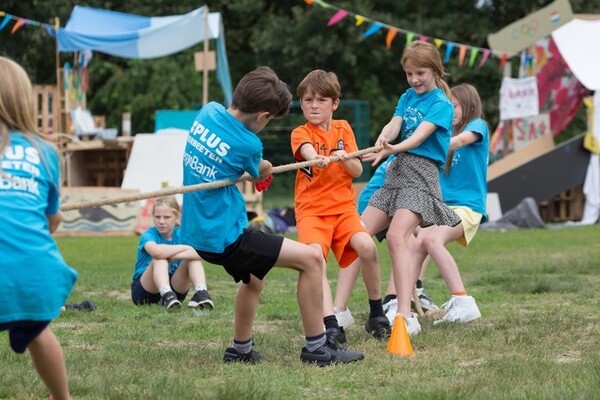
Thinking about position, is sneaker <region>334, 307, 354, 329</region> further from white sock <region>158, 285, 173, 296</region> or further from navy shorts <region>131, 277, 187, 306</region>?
navy shorts <region>131, 277, 187, 306</region>

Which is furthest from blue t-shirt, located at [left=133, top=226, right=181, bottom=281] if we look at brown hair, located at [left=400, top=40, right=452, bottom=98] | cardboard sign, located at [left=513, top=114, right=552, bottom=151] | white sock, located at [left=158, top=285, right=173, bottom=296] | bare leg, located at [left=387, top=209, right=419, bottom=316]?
cardboard sign, located at [left=513, top=114, right=552, bottom=151]

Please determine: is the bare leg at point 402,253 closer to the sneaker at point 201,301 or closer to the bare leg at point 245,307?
the bare leg at point 245,307

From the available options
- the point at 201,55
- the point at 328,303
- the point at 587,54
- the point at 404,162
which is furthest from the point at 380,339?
the point at 587,54

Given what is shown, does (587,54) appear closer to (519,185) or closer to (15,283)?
(519,185)

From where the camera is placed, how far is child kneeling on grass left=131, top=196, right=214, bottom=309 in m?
7.90

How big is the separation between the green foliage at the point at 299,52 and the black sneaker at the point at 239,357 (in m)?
26.1

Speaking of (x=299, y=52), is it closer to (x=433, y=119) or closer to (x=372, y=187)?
(x=372, y=187)

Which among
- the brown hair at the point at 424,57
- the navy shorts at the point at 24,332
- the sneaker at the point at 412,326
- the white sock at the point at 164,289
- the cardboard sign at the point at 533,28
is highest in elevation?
the cardboard sign at the point at 533,28

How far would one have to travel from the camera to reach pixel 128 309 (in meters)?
7.86

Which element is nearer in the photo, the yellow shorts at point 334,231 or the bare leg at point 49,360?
the bare leg at point 49,360

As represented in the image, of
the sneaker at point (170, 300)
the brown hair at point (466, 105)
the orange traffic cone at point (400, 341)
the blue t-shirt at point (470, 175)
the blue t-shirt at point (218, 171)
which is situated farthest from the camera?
the sneaker at point (170, 300)

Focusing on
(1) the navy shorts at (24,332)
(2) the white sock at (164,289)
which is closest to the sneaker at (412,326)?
(2) the white sock at (164,289)

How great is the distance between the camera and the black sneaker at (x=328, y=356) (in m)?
5.42

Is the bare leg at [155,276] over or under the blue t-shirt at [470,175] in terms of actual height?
under
